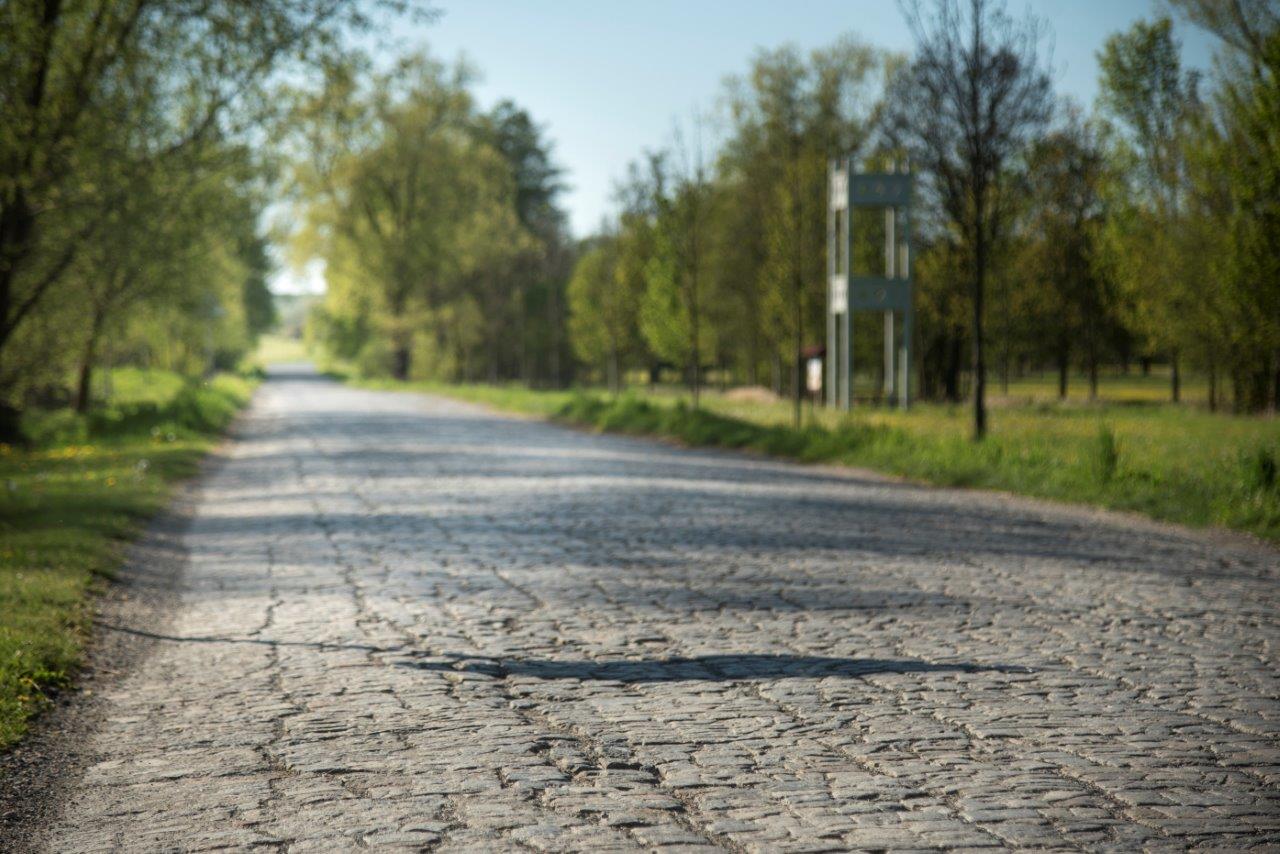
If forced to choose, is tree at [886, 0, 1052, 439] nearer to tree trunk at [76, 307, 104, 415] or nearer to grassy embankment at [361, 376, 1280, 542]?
grassy embankment at [361, 376, 1280, 542]

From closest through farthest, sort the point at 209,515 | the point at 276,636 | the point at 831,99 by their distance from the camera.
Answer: the point at 276,636
the point at 209,515
the point at 831,99

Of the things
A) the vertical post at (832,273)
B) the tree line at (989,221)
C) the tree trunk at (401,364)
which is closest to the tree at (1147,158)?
the tree line at (989,221)

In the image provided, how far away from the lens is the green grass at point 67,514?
7520 mm

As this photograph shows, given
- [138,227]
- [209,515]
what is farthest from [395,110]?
[209,515]

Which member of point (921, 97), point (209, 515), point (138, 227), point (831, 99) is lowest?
point (209, 515)

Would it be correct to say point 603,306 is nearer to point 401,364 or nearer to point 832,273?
point 832,273

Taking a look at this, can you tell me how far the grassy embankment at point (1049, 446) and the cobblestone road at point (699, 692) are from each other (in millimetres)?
1606

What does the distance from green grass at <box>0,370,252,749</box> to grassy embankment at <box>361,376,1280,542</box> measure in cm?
1093

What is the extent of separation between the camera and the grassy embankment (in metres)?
15.2

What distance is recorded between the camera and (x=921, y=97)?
24.0 m

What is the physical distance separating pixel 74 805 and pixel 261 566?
253 inches

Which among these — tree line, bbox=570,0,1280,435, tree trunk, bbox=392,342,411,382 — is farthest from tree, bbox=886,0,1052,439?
tree trunk, bbox=392,342,411,382

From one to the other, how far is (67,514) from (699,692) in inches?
382

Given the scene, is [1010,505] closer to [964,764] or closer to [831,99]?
[964,764]
